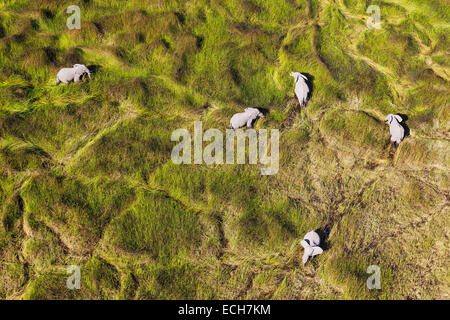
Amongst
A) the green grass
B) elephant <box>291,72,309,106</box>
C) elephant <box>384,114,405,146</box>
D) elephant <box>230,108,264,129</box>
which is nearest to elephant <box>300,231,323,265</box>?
the green grass

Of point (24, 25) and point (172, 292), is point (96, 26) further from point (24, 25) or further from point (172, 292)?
point (172, 292)

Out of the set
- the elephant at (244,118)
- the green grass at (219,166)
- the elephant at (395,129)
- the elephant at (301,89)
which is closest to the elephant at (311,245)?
the green grass at (219,166)

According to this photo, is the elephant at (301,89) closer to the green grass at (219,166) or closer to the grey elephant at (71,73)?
the green grass at (219,166)

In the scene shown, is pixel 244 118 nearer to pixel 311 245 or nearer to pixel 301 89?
pixel 301 89

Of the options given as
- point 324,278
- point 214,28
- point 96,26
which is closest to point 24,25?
point 96,26

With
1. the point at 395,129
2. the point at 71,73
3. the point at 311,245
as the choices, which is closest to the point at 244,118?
the point at 311,245

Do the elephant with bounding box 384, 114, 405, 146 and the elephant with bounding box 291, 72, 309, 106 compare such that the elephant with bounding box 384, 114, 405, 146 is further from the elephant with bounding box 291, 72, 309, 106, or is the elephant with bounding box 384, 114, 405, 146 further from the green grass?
the elephant with bounding box 291, 72, 309, 106
